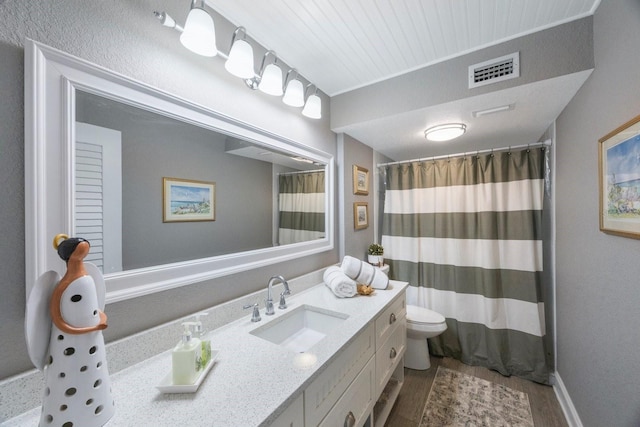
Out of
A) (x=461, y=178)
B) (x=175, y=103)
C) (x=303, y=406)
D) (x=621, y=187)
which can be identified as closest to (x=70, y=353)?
(x=303, y=406)

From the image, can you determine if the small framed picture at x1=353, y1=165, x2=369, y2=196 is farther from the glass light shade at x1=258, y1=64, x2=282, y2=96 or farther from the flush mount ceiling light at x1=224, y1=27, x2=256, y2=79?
the flush mount ceiling light at x1=224, y1=27, x2=256, y2=79

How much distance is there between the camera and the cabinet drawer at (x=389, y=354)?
51.1 inches

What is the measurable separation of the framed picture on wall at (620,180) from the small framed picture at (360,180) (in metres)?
1.39

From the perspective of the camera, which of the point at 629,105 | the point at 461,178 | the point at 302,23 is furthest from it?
the point at 461,178

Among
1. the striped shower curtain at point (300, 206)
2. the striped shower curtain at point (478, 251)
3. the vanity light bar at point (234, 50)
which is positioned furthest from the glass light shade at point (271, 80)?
the striped shower curtain at point (478, 251)

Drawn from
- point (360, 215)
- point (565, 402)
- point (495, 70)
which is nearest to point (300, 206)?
point (360, 215)

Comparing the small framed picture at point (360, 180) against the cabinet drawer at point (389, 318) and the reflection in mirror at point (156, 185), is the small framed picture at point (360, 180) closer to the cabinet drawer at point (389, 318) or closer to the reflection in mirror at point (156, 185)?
the reflection in mirror at point (156, 185)

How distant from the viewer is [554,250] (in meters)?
1.79

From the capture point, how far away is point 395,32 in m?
1.25

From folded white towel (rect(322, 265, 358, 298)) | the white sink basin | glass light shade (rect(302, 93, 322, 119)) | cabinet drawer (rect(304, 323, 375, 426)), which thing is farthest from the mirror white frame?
folded white towel (rect(322, 265, 358, 298))

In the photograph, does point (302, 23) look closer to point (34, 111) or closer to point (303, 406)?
point (34, 111)

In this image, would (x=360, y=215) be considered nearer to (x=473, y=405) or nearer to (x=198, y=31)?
(x=473, y=405)

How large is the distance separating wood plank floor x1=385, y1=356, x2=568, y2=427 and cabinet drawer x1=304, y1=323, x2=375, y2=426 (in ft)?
2.49

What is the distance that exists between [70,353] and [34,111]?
A: 2.10ft
